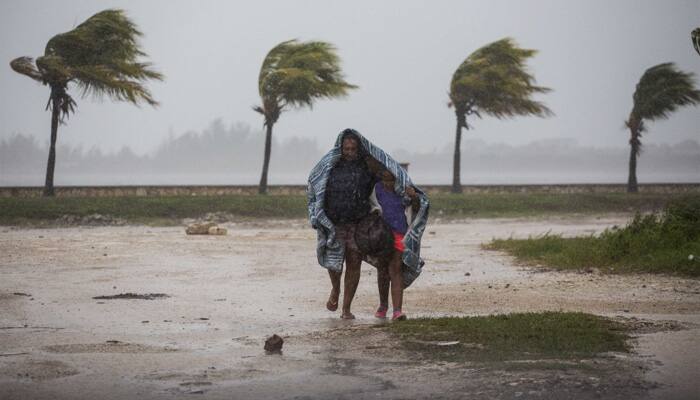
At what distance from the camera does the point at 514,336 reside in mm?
9125

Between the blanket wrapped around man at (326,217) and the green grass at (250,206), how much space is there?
1983cm

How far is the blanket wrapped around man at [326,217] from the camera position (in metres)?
10.7

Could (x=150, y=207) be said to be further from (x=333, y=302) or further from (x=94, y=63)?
(x=333, y=302)

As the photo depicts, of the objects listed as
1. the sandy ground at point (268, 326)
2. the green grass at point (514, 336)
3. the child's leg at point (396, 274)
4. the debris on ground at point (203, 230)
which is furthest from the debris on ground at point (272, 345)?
the debris on ground at point (203, 230)

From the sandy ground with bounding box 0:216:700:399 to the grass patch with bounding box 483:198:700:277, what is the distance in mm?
637

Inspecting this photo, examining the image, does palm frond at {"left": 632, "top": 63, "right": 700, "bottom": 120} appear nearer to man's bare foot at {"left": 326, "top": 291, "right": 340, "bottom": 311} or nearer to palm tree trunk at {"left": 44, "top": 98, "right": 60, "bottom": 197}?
palm tree trunk at {"left": 44, "top": 98, "right": 60, "bottom": 197}

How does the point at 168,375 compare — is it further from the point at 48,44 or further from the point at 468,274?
the point at 48,44

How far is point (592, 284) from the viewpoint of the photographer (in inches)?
555

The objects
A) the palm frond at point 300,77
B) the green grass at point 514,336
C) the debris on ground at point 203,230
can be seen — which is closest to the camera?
the green grass at point 514,336

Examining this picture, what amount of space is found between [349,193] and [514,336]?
7.94 ft

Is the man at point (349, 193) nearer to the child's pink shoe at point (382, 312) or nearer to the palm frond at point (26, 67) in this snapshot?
the child's pink shoe at point (382, 312)

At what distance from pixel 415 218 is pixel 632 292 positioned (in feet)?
12.4

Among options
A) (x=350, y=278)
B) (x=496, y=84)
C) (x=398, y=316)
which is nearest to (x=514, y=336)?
(x=398, y=316)

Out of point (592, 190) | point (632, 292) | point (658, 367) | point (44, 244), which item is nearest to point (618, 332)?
point (658, 367)
